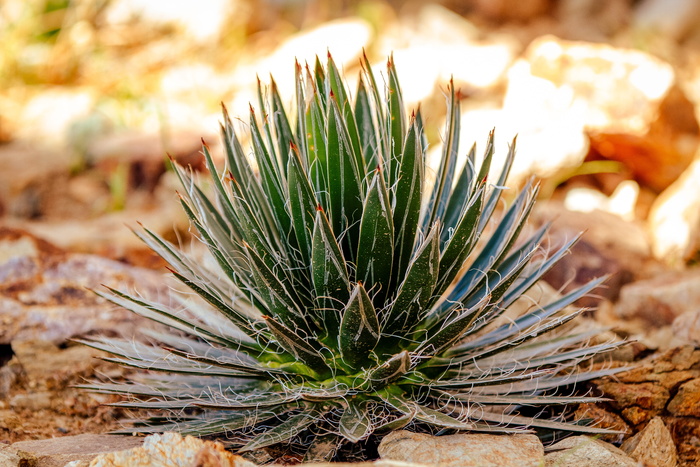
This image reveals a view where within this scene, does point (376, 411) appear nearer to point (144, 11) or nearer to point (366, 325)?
point (366, 325)

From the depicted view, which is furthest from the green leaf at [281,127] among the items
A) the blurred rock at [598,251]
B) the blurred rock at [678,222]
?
the blurred rock at [678,222]

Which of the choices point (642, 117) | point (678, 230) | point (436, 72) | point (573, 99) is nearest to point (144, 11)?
point (436, 72)

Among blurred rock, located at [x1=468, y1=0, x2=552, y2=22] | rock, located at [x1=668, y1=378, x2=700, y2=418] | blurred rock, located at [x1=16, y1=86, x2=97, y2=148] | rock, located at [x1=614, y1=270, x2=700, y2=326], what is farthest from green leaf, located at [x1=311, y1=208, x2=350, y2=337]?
blurred rock, located at [x1=468, y1=0, x2=552, y2=22]

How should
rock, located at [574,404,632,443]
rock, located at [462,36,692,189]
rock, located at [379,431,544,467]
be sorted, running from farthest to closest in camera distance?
rock, located at [462,36,692,189] → rock, located at [574,404,632,443] → rock, located at [379,431,544,467]

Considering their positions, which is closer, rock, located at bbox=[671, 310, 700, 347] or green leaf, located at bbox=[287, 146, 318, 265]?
green leaf, located at bbox=[287, 146, 318, 265]

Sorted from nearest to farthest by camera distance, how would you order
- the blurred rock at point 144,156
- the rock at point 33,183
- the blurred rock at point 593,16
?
the rock at point 33,183 < the blurred rock at point 144,156 < the blurred rock at point 593,16

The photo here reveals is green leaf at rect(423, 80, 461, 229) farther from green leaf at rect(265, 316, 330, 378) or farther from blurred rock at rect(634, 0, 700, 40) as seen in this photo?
blurred rock at rect(634, 0, 700, 40)

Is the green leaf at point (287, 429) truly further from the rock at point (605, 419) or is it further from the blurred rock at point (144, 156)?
the blurred rock at point (144, 156)
